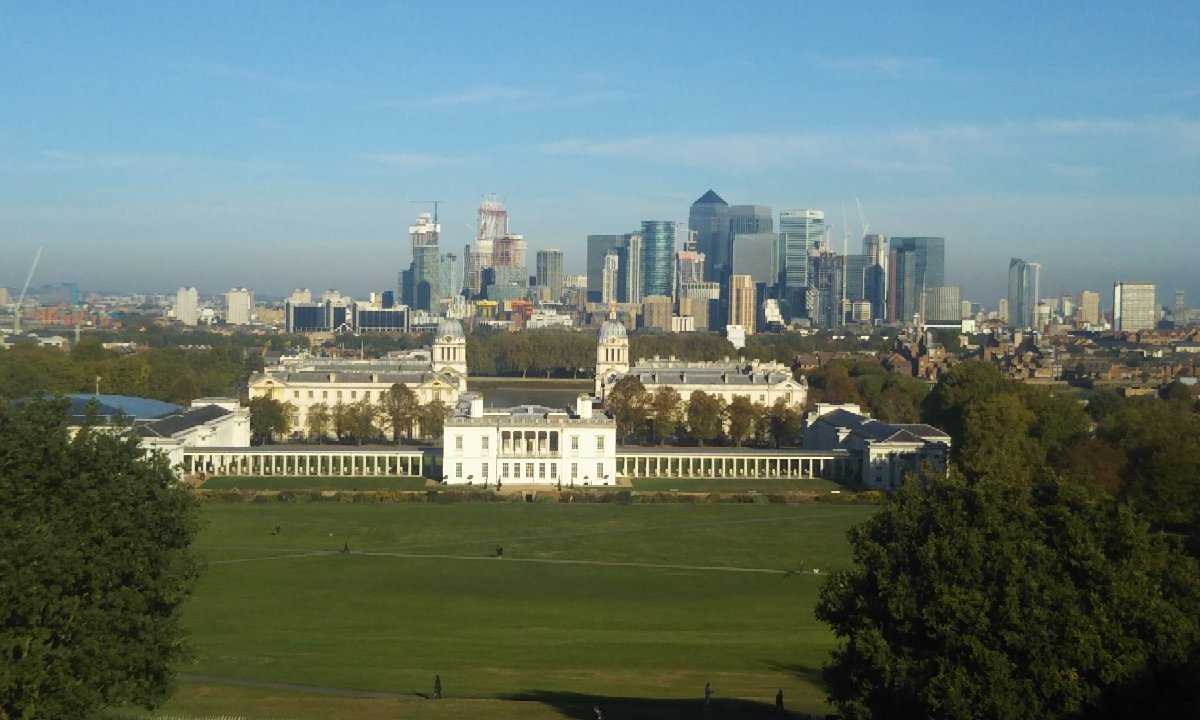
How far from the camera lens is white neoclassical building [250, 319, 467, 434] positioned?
8200 cm

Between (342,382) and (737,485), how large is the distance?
31.0 m

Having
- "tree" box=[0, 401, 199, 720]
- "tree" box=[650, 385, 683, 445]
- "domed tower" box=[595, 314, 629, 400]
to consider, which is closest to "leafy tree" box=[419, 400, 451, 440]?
"tree" box=[650, 385, 683, 445]

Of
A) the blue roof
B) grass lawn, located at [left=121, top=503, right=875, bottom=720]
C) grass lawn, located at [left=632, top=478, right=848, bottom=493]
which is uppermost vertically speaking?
the blue roof

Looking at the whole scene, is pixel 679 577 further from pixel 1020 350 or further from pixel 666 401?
pixel 1020 350

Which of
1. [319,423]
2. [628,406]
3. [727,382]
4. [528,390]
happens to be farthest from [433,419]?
[528,390]

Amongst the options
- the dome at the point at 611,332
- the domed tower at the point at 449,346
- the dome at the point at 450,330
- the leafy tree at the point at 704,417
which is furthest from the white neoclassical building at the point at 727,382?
the dome at the point at 450,330

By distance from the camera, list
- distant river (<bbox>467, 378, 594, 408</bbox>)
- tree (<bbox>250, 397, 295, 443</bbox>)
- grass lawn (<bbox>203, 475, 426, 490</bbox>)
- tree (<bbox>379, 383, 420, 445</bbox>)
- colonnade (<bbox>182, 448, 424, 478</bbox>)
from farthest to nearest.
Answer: distant river (<bbox>467, 378, 594, 408</bbox>)
tree (<bbox>250, 397, 295, 443</bbox>)
tree (<bbox>379, 383, 420, 445</bbox>)
colonnade (<bbox>182, 448, 424, 478</bbox>)
grass lawn (<bbox>203, 475, 426, 490</bbox>)

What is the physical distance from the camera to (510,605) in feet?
110

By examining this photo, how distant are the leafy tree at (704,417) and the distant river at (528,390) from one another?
1740cm

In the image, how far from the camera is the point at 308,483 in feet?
189

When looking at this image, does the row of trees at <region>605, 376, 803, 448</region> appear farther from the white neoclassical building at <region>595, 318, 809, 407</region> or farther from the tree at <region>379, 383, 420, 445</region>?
the tree at <region>379, 383, 420, 445</region>

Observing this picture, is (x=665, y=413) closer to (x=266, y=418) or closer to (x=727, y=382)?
(x=727, y=382)

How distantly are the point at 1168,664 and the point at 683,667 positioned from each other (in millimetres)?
10268

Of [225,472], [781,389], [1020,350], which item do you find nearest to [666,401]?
[781,389]
